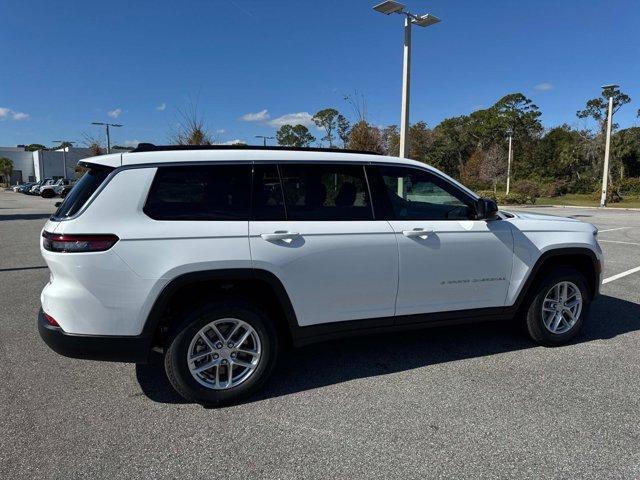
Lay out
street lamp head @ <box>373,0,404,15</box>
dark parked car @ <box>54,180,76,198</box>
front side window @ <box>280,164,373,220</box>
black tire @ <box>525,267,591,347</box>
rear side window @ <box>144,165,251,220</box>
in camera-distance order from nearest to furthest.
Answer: rear side window @ <box>144,165,251,220</box> < front side window @ <box>280,164,373,220</box> < black tire @ <box>525,267,591,347</box> < dark parked car @ <box>54,180,76,198</box> < street lamp head @ <box>373,0,404,15</box>

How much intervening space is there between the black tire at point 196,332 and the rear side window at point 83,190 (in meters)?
1.03

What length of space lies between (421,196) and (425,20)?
11.2 meters

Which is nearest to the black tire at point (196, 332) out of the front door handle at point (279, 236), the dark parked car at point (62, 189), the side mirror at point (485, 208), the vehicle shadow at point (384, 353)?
the vehicle shadow at point (384, 353)

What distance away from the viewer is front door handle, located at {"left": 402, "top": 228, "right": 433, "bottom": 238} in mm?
3804

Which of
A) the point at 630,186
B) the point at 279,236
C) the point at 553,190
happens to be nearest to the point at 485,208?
the point at 279,236

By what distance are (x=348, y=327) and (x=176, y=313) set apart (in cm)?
130

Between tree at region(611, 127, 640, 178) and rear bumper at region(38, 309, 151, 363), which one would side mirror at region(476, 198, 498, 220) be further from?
tree at region(611, 127, 640, 178)

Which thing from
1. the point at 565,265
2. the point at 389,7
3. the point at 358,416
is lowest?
the point at 358,416

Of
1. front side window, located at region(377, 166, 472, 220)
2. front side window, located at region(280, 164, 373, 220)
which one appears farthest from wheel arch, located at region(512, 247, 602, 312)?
front side window, located at region(280, 164, 373, 220)

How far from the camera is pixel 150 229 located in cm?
316

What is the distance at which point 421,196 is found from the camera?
4277mm

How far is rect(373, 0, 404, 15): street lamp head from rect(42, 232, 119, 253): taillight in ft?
38.9

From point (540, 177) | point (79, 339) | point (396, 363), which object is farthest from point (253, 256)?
point (540, 177)

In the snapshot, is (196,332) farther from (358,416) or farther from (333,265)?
(358,416)
